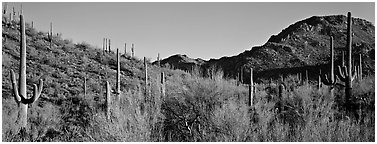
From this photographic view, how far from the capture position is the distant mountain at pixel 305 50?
48.5m

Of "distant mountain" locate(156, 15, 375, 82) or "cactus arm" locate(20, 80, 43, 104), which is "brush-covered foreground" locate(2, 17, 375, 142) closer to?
"cactus arm" locate(20, 80, 43, 104)

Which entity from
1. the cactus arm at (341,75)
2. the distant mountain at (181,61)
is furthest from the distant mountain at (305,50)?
the cactus arm at (341,75)

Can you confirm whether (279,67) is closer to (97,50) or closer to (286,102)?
(97,50)

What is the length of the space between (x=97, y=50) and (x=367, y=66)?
24.3 metres

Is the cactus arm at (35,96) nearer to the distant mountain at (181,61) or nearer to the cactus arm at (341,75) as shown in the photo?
the cactus arm at (341,75)

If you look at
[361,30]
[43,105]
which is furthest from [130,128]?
[361,30]

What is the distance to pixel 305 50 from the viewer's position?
52.9 m

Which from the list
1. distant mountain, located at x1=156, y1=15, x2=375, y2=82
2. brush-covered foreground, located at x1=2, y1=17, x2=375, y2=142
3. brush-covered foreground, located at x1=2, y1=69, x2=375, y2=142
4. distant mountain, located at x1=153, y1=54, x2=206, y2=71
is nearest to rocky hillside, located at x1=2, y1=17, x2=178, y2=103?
brush-covered foreground, located at x1=2, y1=17, x2=375, y2=142

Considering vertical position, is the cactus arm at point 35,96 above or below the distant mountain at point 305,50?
below

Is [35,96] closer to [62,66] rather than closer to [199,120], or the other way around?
[199,120]

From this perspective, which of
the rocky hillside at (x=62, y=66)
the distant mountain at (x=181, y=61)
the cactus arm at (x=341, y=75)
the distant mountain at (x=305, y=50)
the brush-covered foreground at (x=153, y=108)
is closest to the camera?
the brush-covered foreground at (x=153, y=108)

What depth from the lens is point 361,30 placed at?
57.8 meters

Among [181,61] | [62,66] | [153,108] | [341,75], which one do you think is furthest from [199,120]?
[181,61]

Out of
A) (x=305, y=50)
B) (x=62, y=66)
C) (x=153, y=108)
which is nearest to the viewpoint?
(x=153, y=108)
